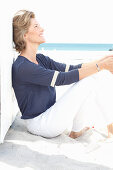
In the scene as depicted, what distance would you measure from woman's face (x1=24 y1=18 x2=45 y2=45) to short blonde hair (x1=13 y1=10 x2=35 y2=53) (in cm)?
4

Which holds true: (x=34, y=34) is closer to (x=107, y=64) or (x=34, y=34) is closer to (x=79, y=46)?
(x=107, y=64)

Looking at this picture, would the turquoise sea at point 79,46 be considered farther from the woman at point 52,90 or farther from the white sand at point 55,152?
the white sand at point 55,152

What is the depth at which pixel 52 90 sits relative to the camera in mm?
2127

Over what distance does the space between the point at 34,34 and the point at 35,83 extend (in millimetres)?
434

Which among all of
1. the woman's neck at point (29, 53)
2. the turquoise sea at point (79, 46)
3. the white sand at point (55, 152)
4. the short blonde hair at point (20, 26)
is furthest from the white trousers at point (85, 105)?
the turquoise sea at point (79, 46)

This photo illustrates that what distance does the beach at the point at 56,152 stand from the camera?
1521mm

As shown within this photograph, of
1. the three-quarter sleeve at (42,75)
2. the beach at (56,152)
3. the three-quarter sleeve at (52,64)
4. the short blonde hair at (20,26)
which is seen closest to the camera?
the beach at (56,152)

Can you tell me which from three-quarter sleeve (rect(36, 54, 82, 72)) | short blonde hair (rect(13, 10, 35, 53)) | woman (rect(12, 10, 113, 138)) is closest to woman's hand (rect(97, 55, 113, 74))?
woman (rect(12, 10, 113, 138))

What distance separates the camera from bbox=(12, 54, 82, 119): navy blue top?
6.12 feet

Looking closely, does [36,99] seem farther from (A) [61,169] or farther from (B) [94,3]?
(B) [94,3]

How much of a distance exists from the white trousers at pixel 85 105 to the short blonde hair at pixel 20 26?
0.55 meters

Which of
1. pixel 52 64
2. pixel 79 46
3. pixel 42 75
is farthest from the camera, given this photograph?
pixel 79 46

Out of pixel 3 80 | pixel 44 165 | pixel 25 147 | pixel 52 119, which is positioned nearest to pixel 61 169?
pixel 44 165

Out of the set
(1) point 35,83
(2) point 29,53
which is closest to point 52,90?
(1) point 35,83
